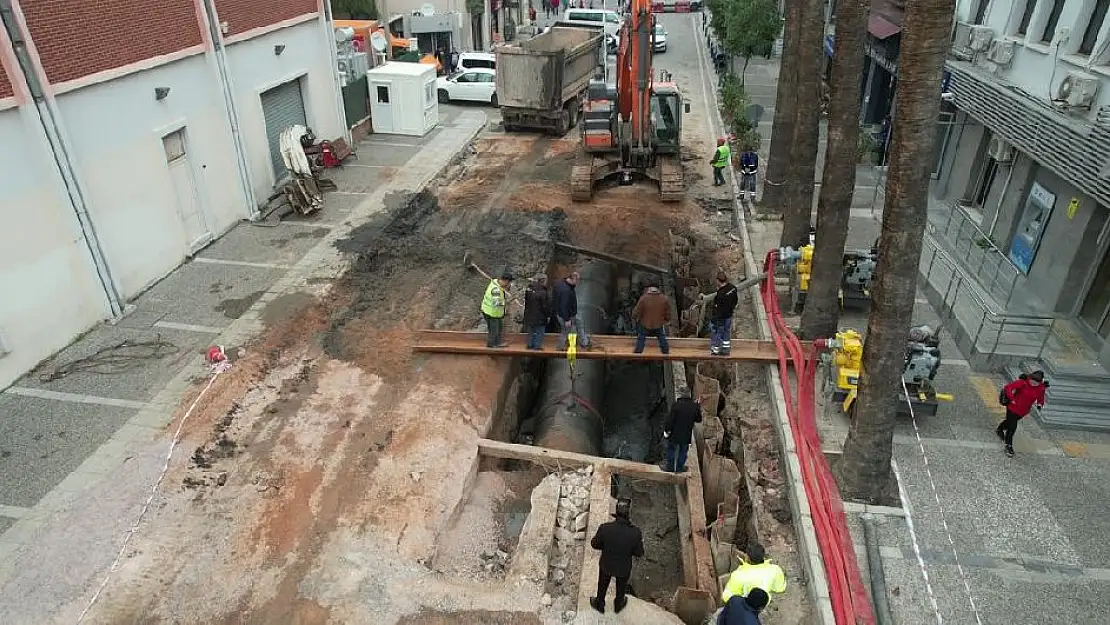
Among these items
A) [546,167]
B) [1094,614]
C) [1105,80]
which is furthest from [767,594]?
[546,167]

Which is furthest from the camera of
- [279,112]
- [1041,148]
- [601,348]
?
[279,112]

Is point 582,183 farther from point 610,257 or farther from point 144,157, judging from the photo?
point 144,157

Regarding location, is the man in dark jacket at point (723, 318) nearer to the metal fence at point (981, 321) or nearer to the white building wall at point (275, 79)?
the metal fence at point (981, 321)

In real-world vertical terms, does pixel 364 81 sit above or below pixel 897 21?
below

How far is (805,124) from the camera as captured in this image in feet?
42.8

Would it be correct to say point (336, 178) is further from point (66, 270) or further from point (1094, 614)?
point (1094, 614)

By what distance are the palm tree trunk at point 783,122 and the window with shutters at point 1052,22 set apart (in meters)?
4.71

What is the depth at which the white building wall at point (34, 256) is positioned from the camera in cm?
1067

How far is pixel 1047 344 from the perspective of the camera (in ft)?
37.6

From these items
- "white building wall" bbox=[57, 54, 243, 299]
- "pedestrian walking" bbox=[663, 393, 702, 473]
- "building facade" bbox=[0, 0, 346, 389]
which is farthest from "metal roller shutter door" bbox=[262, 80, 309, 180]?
"pedestrian walking" bbox=[663, 393, 702, 473]

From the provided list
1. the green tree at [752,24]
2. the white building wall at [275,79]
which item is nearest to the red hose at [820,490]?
the white building wall at [275,79]

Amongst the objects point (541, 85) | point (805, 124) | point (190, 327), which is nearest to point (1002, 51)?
point (805, 124)

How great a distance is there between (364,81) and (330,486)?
18.6 metres

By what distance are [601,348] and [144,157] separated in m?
9.80
